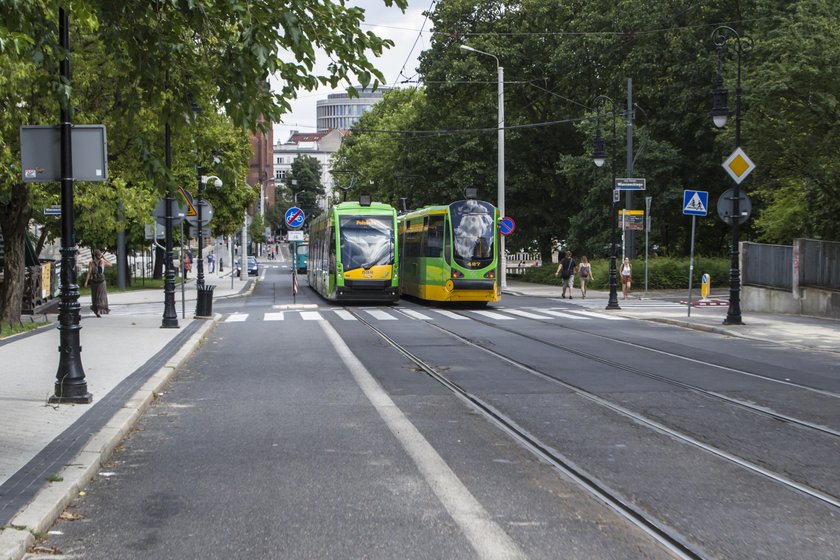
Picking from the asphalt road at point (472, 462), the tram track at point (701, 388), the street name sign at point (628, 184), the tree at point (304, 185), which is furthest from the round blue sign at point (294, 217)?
the tree at point (304, 185)

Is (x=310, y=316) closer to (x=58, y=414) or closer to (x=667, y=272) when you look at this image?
(x=58, y=414)

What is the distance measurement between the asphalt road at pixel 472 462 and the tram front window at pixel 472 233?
14.1 meters

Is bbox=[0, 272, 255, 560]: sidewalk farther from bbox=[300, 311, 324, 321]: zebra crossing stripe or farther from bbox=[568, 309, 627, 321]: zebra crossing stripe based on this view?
bbox=[568, 309, 627, 321]: zebra crossing stripe

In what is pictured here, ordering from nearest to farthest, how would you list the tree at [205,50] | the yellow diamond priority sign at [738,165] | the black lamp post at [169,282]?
the tree at [205,50] < the black lamp post at [169,282] < the yellow diamond priority sign at [738,165]

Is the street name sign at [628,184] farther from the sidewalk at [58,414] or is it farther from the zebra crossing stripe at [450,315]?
the sidewalk at [58,414]

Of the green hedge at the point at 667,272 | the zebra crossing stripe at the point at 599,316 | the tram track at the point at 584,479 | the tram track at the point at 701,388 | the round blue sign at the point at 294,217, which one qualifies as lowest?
the zebra crossing stripe at the point at 599,316

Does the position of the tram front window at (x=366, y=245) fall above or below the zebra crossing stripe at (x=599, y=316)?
above

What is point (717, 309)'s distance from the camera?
2956 cm

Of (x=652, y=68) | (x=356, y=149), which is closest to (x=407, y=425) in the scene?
(x=652, y=68)

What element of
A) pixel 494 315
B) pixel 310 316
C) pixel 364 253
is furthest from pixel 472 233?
pixel 310 316

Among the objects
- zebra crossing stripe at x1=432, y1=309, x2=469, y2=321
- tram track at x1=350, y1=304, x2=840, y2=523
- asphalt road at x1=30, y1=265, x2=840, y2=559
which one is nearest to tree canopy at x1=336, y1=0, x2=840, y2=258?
zebra crossing stripe at x1=432, y1=309, x2=469, y2=321

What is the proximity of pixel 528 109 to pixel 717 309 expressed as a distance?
25.1 m

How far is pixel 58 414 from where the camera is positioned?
920 cm

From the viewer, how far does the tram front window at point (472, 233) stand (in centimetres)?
2939
